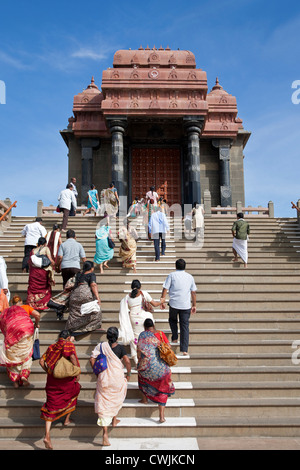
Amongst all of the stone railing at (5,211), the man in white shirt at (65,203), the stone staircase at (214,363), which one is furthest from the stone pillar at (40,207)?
the stone staircase at (214,363)

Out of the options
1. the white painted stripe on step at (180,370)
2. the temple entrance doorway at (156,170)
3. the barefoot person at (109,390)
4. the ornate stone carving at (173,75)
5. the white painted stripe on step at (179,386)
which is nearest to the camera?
the barefoot person at (109,390)

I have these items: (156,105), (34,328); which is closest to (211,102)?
(156,105)

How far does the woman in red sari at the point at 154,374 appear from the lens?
5.11m

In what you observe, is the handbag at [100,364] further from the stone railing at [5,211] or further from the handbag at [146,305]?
the stone railing at [5,211]

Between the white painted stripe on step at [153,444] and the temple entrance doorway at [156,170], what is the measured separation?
16018 mm

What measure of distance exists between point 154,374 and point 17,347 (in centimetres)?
204

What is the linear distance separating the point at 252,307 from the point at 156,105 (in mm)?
12204

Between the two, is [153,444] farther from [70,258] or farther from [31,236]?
[31,236]

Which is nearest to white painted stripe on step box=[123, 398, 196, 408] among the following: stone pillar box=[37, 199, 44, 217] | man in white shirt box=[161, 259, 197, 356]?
man in white shirt box=[161, 259, 197, 356]

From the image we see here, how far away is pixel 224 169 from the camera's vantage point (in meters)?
19.8

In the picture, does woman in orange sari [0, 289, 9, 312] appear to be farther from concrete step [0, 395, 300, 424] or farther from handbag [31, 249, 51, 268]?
concrete step [0, 395, 300, 424]

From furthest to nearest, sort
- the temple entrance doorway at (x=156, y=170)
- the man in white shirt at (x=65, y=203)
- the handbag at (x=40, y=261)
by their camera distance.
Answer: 1. the temple entrance doorway at (x=156, y=170)
2. the man in white shirt at (x=65, y=203)
3. the handbag at (x=40, y=261)

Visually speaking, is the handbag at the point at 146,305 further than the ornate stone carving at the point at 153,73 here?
No

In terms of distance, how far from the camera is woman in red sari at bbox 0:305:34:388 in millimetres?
5621
